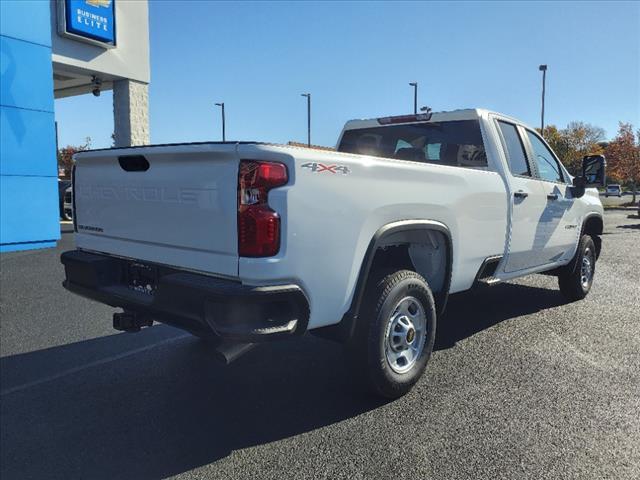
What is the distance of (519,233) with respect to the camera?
4852 mm

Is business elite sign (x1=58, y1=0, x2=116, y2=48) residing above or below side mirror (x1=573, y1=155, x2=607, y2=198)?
above

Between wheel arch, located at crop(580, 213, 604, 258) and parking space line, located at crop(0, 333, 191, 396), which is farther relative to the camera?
wheel arch, located at crop(580, 213, 604, 258)

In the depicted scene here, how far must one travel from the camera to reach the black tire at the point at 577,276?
627 cm

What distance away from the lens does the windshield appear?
479cm

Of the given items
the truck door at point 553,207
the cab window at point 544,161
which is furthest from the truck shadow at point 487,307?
the cab window at point 544,161

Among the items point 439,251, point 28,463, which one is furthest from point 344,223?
point 28,463

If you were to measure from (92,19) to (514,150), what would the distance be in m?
12.7

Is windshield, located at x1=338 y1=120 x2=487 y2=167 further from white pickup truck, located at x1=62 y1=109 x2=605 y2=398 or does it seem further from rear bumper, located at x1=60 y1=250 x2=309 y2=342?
rear bumper, located at x1=60 y1=250 x2=309 y2=342

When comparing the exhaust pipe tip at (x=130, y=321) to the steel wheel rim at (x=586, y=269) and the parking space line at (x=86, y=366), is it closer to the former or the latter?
the parking space line at (x=86, y=366)


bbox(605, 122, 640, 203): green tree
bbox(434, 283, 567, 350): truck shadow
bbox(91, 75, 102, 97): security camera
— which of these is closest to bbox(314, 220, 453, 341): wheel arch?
bbox(434, 283, 567, 350): truck shadow

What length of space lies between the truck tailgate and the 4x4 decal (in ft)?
1.28

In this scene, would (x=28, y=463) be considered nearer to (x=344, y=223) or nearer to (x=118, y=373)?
(x=118, y=373)

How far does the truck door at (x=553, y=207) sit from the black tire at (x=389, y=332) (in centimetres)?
214

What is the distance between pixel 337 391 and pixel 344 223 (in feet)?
4.56
